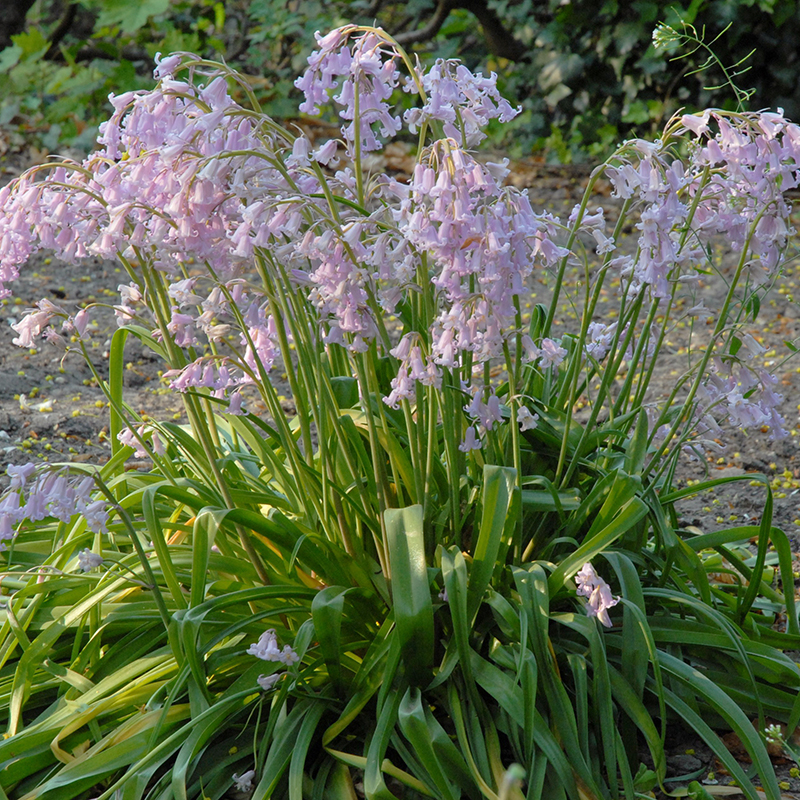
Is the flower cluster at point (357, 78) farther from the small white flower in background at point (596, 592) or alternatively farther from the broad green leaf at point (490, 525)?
the small white flower in background at point (596, 592)

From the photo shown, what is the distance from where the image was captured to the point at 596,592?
1740 millimetres

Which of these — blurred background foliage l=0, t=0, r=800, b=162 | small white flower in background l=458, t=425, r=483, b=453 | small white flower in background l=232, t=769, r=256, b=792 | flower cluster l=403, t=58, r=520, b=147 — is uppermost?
blurred background foliage l=0, t=0, r=800, b=162

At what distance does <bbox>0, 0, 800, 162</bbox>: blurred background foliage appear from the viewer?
6.39 metres

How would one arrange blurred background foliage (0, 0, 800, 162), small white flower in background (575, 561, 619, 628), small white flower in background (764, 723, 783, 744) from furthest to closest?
1. blurred background foliage (0, 0, 800, 162)
2. small white flower in background (575, 561, 619, 628)
3. small white flower in background (764, 723, 783, 744)

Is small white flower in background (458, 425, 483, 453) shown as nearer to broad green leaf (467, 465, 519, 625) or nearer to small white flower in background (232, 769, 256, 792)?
broad green leaf (467, 465, 519, 625)

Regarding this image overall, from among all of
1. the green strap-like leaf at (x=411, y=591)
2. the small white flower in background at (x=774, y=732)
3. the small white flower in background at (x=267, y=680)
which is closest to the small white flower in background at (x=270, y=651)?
the small white flower in background at (x=267, y=680)

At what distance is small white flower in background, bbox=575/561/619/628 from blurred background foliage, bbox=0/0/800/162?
5.23m

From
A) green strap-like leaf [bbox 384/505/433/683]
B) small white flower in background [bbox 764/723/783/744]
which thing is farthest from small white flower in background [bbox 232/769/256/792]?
small white flower in background [bbox 764/723/783/744]

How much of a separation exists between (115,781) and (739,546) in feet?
6.66

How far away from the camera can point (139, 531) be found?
246 cm

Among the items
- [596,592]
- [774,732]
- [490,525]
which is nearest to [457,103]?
[490,525]

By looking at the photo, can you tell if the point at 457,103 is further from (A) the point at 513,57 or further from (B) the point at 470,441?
(A) the point at 513,57

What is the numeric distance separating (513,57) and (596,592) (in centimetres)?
651

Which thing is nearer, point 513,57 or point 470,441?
point 470,441
